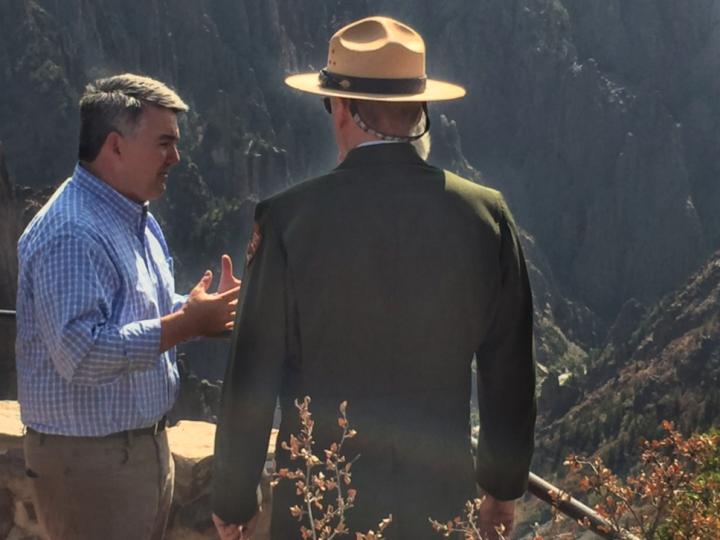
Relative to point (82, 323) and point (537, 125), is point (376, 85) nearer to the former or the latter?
point (82, 323)

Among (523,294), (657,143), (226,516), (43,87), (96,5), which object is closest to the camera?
(226,516)

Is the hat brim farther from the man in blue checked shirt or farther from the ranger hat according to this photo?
the man in blue checked shirt

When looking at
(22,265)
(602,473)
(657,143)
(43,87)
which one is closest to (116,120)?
(22,265)

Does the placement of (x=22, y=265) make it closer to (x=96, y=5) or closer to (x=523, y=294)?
(x=523, y=294)

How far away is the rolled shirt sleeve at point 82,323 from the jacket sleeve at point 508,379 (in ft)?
2.70

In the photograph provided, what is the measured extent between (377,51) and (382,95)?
0.14 meters

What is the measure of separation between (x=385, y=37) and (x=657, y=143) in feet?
428

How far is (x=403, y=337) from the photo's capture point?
269 centimetres

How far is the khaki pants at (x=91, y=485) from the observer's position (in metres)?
2.96

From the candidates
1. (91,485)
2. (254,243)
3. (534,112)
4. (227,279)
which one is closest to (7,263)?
(227,279)

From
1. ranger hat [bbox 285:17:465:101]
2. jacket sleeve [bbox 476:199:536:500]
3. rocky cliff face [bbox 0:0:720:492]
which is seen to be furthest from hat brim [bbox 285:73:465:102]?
rocky cliff face [bbox 0:0:720:492]

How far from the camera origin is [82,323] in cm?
277

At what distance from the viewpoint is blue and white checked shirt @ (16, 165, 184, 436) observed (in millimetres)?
2779

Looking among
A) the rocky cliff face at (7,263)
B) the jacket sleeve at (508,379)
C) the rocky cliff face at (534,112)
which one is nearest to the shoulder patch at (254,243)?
the jacket sleeve at (508,379)
